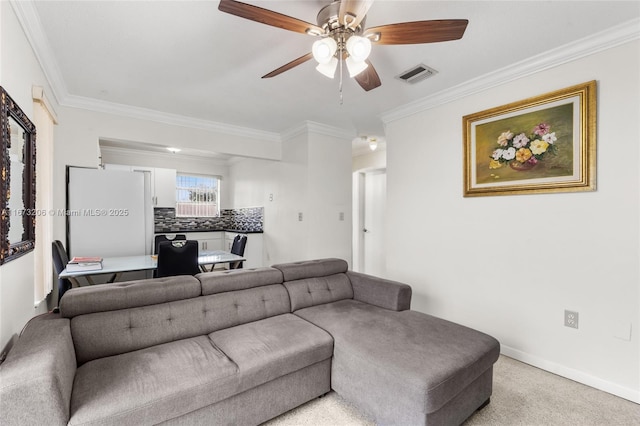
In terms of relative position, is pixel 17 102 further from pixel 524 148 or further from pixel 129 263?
pixel 524 148

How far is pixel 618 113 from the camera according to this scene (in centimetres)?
209

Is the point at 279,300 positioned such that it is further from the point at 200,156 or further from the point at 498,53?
the point at 200,156

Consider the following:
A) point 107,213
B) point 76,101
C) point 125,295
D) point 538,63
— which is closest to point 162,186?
point 107,213

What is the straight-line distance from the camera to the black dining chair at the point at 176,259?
2916 mm

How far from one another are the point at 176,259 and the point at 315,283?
1414mm

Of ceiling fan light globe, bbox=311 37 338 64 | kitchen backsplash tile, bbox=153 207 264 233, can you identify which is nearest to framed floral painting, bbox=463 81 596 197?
ceiling fan light globe, bbox=311 37 338 64

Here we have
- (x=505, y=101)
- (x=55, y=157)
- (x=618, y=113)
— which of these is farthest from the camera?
(x=55, y=157)

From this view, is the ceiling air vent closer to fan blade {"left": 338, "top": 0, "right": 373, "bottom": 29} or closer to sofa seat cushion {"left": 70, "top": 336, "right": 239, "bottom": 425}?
fan blade {"left": 338, "top": 0, "right": 373, "bottom": 29}

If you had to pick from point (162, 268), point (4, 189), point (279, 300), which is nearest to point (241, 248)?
point (162, 268)

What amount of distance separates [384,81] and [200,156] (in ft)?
16.2

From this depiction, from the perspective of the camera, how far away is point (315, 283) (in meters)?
2.65

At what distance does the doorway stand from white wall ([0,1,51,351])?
4.59 metres

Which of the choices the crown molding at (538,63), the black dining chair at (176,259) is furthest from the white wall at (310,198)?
the black dining chair at (176,259)

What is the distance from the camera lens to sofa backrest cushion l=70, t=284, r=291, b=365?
1.69m
